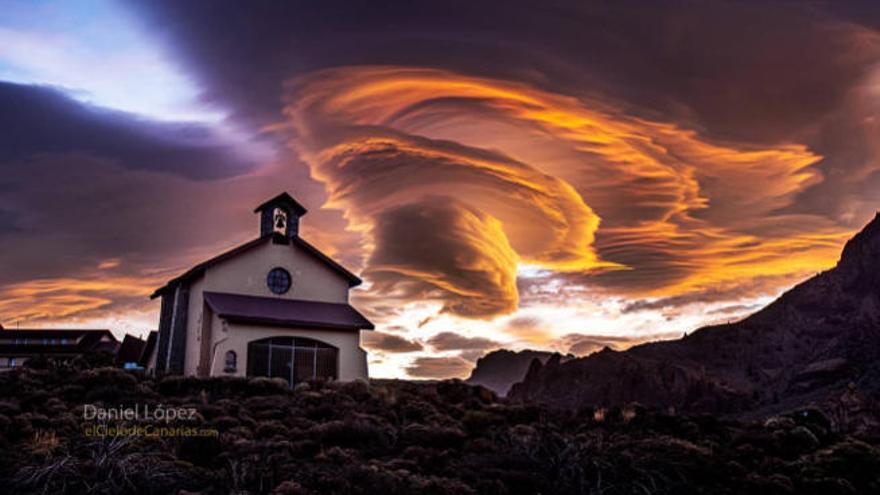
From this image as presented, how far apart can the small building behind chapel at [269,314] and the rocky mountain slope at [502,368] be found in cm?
12477

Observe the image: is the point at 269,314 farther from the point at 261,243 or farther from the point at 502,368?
the point at 502,368

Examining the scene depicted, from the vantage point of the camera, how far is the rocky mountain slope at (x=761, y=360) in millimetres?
89625

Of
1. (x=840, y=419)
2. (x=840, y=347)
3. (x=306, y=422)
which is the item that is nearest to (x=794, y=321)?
(x=840, y=347)

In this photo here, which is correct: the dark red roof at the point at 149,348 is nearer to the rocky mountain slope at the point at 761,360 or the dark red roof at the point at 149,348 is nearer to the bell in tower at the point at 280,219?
the bell in tower at the point at 280,219

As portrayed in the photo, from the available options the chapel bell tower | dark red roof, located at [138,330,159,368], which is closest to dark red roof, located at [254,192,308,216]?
the chapel bell tower

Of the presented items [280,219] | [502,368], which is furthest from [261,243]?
[502,368]

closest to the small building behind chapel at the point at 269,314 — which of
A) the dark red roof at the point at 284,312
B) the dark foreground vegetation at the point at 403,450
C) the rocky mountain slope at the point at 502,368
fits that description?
the dark red roof at the point at 284,312

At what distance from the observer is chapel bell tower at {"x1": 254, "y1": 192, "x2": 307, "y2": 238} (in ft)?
126

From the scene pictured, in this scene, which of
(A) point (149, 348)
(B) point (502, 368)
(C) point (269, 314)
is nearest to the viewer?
(C) point (269, 314)

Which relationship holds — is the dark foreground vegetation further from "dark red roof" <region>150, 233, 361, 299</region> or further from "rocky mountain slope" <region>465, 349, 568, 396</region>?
"rocky mountain slope" <region>465, 349, 568, 396</region>

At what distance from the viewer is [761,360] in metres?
104

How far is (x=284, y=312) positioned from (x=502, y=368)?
142743 millimetres

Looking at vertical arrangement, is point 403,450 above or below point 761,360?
below

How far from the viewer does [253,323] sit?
34.3 meters
